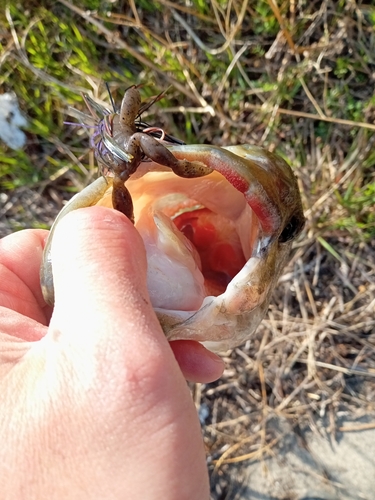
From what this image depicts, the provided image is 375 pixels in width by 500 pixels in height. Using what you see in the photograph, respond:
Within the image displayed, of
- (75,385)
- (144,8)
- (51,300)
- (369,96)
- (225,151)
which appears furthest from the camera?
(144,8)

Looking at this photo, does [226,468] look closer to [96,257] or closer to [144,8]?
[96,257]

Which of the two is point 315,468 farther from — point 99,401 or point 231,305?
point 99,401

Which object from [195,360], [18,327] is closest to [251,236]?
[195,360]

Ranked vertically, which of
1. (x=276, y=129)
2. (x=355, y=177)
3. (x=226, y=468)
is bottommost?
(x=226, y=468)

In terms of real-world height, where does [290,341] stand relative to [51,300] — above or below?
below

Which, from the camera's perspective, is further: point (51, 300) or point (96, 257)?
point (51, 300)

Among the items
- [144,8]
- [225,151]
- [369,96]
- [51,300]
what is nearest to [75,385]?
[51,300]
